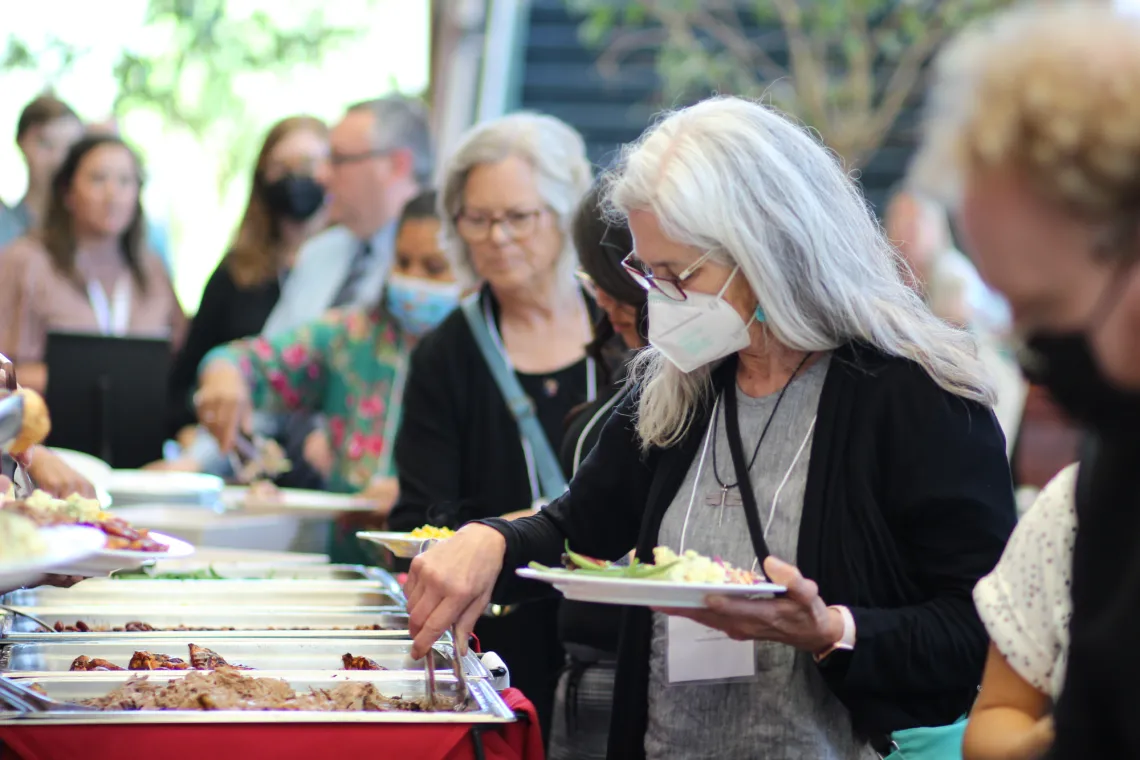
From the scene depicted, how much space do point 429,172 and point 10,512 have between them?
353cm

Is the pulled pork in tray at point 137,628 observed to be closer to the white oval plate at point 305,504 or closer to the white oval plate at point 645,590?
the white oval plate at point 645,590

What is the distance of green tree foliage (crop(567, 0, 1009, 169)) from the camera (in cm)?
717

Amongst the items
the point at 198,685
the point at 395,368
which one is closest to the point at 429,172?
the point at 395,368

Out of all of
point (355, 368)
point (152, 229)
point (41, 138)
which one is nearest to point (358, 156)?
point (355, 368)

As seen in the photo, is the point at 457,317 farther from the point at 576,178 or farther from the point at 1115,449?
the point at 1115,449

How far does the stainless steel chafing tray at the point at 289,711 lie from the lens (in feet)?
5.94

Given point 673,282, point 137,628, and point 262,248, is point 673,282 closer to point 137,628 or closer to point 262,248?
point 137,628

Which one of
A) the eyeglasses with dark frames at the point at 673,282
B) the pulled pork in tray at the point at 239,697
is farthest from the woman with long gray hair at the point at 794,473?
the pulled pork in tray at the point at 239,697

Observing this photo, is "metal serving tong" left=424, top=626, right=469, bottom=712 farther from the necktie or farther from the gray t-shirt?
the necktie

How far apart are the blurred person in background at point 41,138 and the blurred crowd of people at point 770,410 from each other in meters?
1.82

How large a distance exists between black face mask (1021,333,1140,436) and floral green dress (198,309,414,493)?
3.02 m

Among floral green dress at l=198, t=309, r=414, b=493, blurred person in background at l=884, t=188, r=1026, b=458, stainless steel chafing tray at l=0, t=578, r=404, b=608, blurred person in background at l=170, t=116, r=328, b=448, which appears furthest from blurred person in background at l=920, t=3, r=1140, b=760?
blurred person in background at l=170, t=116, r=328, b=448

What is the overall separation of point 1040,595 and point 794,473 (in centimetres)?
59

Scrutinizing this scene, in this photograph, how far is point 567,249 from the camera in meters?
3.44
